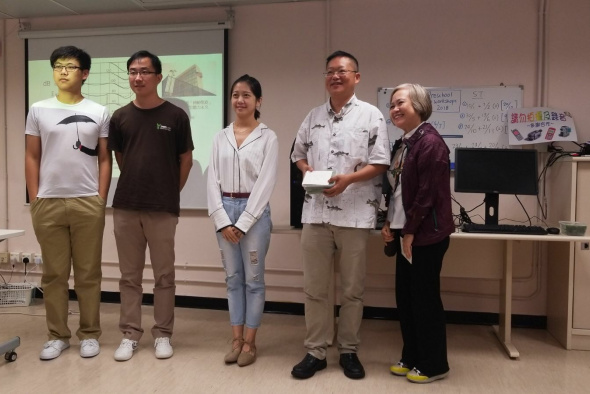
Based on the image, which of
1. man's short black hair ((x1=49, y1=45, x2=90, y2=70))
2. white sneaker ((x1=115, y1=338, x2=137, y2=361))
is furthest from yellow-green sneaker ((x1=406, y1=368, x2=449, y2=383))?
man's short black hair ((x1=49, y1=45, x2=90, y2=70))

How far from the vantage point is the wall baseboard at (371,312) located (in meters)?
3.08

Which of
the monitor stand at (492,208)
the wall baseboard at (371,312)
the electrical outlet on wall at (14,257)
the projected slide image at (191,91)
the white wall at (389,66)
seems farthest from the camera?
the electrical outlet on wall at (14,257)

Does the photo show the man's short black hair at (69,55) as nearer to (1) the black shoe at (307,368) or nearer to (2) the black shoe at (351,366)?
(1) the black shoe at (307,368)

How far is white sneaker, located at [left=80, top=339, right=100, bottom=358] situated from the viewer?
2.40 metres

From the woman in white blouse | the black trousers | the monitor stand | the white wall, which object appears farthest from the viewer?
the white wall

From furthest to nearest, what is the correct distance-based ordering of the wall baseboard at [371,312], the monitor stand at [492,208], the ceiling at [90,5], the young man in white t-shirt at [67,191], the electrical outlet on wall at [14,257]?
the electrical outlet on wall at [14,257] → the ceiling at [90,5] → the wall baseboard at [371,312] → the monitor stand at [492,208] → the young man in white t-shirt at [67,191]

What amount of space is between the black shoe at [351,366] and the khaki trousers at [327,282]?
0.03 meters

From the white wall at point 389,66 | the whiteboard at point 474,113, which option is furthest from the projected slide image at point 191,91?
the whiteboard at point 474,113

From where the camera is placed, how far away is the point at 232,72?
336 cm

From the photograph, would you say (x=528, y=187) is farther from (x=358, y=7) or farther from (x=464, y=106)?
(x=358, y=7)

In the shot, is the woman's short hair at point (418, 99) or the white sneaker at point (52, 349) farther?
the white sneaker at point (52, 349)

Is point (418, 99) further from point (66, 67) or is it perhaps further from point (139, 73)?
point (66, 67)

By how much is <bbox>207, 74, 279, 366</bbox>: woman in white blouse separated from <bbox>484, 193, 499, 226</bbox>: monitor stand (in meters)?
1.34

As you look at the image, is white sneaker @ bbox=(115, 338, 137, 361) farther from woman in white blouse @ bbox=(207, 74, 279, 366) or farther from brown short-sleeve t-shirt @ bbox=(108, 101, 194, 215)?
brown short-sleeve t-shirt @ bbox=(108, 101, 194, 215)
